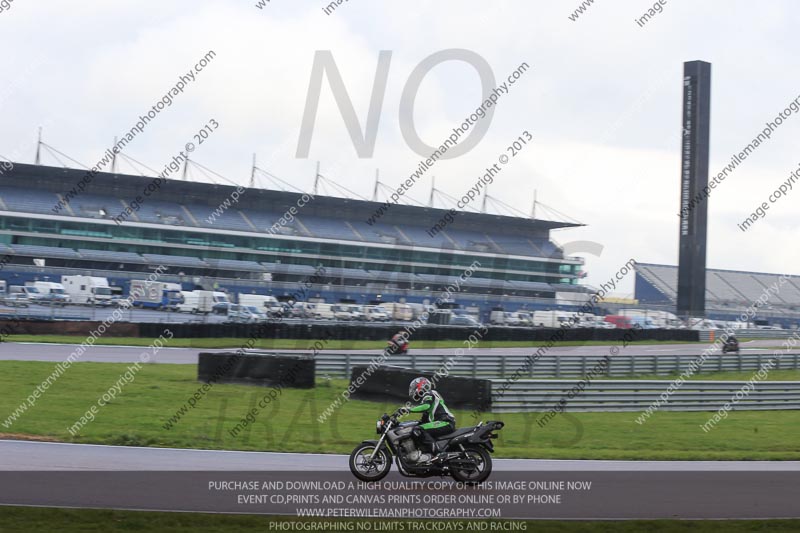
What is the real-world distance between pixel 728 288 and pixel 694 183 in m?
30.5

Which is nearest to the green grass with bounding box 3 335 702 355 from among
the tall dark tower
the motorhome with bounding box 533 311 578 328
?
the motorhome with bounding box 533 311 578 328

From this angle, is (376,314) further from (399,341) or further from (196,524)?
(196,524)

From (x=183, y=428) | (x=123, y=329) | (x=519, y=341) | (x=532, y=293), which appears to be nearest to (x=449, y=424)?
(x=183, y=428)

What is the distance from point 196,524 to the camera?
8.20 meters

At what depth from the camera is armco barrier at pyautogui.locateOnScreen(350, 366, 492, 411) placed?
19.2 metres

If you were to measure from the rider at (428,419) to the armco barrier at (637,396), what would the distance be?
8420 millimetres

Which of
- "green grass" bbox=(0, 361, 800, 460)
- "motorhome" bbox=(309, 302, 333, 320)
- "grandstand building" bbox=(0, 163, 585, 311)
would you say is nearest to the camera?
"green grass" bbox=(0, 361, 800, 460)

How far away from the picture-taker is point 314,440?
15.5 meters

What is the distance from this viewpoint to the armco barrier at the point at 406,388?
755 inches

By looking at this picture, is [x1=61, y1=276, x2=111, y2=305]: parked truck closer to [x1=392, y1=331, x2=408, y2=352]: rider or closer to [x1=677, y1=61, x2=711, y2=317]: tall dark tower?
[x1=392, y1=331, x2=408, y2=352]: rider

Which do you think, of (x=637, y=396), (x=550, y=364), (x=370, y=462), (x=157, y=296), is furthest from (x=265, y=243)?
(x=370, y=462)

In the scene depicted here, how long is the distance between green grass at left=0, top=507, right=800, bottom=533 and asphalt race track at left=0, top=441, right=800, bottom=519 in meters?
0.40

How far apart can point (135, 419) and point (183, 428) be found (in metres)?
1.45

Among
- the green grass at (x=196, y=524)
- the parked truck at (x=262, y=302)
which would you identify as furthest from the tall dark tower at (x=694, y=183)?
the green grass at (x=196, y=524)
